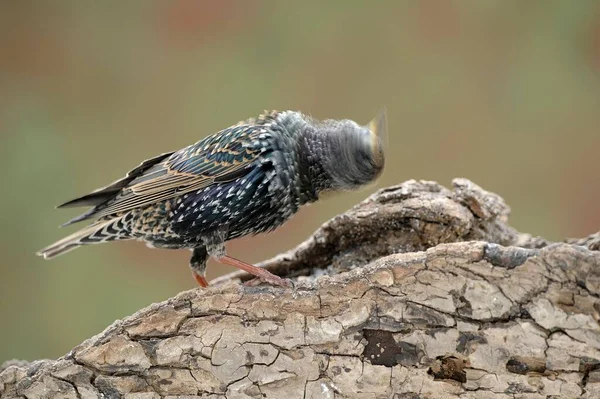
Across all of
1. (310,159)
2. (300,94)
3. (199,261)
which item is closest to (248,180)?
(310,159)

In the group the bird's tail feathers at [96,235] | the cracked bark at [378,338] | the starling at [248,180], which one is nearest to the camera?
the cracked bark at [378,338]

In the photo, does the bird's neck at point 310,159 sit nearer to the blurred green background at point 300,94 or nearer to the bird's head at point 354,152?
the bird's head at point 354,152

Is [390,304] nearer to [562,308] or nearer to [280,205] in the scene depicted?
[562,308]

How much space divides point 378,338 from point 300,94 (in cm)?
239

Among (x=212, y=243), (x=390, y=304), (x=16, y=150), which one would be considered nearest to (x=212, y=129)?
(x=16, y=150)

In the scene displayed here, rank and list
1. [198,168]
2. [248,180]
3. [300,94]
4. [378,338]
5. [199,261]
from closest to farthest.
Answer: [378,338], [248,180], [198,168], [199,261], [300,94]

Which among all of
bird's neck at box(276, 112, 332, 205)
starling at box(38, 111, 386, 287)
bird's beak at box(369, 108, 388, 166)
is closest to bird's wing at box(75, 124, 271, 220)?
starling at box(38, 111, 386, 287)

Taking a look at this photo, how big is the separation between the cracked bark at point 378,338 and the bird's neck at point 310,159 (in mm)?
542

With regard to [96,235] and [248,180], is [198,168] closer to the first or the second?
[248,180]

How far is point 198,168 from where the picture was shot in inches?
116

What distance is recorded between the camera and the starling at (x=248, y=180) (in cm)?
271

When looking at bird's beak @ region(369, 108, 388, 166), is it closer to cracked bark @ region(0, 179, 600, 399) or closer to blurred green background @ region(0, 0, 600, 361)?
cracked bark @ region(0, 179, 600, 399)

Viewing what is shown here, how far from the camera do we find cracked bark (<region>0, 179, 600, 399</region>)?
6.97 feet

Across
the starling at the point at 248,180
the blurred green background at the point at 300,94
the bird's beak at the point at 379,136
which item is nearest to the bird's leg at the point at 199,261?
the starling at the point at 248,180
